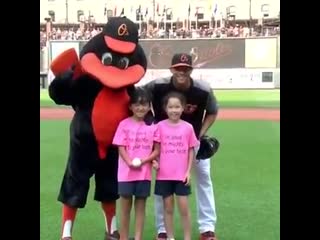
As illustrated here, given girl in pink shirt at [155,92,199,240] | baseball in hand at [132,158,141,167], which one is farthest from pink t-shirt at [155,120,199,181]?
baseball in hand at [132,158,141,167]

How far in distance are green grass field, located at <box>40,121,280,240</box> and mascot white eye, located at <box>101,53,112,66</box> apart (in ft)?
5.36

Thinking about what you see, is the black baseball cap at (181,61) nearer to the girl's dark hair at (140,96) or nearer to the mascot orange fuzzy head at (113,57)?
the mascot orange fuzzy head at (113,57)

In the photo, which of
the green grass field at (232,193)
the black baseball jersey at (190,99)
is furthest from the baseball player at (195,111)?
the green grass field at (232,193)

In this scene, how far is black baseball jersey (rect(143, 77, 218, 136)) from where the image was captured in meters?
5.00

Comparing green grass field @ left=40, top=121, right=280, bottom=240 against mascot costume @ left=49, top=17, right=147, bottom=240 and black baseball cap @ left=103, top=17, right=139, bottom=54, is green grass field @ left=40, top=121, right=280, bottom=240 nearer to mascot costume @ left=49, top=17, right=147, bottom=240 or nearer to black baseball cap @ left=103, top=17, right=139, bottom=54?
mascot costume @ left=49, top=17, right=147, bottom=240

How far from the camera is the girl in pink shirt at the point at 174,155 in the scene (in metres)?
4.72

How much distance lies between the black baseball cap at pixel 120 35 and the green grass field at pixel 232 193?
69.4 inches

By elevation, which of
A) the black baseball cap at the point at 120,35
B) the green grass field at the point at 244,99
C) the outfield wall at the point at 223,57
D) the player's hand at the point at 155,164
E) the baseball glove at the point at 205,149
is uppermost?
the outfield wall at the point at 223,57

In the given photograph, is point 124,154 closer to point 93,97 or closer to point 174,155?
point 174,155

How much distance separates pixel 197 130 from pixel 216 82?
25400 mm

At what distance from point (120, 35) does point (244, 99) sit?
63.2 ft

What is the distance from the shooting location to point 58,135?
13.0 m
